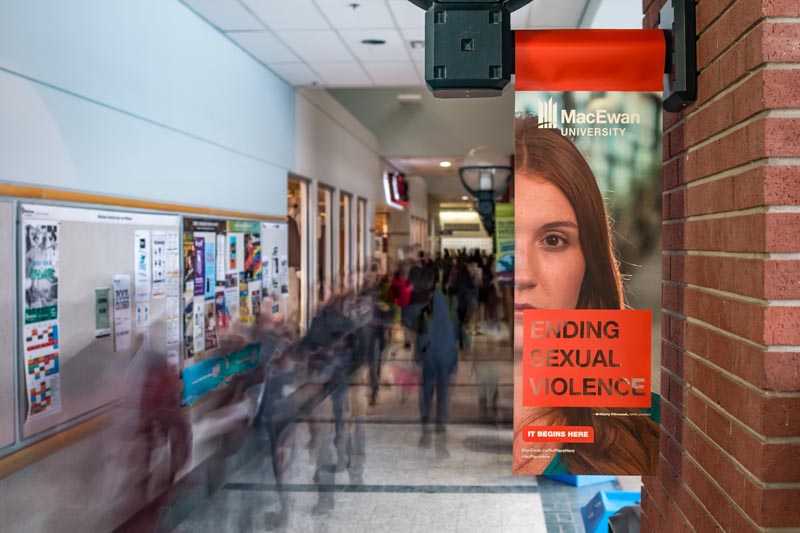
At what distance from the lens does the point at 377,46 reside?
6.90 m

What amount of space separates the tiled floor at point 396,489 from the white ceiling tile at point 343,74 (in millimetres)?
3621

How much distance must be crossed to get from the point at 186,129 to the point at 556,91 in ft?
13.4

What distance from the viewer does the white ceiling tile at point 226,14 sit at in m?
5.42

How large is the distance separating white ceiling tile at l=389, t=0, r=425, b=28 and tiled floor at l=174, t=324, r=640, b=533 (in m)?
3.03

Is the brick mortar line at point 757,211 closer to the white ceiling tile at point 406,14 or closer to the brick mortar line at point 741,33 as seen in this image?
the brick mortar line at point 741,33

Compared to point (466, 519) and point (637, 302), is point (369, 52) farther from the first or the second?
point (637, 302)

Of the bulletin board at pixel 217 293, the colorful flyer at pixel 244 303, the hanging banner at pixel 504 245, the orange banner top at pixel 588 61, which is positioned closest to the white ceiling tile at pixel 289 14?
the bulletin board at pixel 217 293

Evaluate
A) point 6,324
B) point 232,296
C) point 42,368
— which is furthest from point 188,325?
point 6,324

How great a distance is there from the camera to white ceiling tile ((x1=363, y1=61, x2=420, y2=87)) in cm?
767

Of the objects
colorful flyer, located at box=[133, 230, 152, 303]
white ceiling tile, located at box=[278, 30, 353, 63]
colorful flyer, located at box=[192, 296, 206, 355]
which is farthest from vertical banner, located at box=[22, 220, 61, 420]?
white ceiling tile, located at box=[278, 30, 353, 63]

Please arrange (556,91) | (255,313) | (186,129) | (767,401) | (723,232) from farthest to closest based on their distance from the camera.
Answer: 1. (255,313)
2. (186,129)
3. (556,91)
4. (723,232)
5. (767,401)

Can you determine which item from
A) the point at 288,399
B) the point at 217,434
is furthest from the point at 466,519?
the point at 217,434

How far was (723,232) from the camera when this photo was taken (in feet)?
4.66

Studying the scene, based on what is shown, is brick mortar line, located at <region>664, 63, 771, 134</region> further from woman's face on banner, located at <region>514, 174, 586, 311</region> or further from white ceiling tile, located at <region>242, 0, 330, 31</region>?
white ceiling tile, located at <region>242, 0, 330, 31</region>
